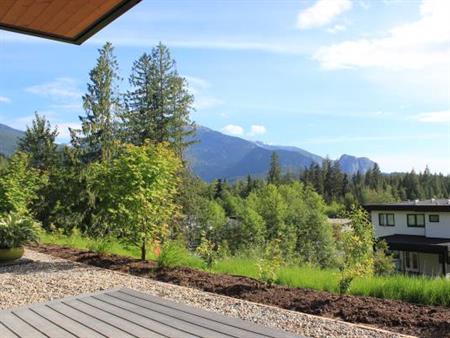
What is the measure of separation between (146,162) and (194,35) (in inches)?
86.9

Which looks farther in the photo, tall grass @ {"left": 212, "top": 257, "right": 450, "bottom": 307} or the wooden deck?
tall grass @ {"left": 212, "top": 257, "right": 450, "bottom": 307}

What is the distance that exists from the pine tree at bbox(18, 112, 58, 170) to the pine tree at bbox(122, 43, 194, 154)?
4735mm

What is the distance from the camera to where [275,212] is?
100ft

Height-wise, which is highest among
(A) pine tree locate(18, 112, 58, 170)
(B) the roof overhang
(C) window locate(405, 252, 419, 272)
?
(A) pine tree locate(18, 112, 58, 170)

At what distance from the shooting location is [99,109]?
2217 centimetres

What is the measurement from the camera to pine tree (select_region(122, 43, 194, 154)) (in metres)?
24.5

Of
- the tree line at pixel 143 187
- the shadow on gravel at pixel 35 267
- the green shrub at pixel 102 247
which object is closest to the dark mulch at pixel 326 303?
the tree line at pixel 143 187

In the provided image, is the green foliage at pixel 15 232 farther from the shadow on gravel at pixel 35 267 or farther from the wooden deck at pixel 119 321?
the wooden deck at pixel 119 321

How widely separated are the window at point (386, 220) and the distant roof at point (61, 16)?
899 inches

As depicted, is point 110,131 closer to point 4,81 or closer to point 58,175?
point 58,175

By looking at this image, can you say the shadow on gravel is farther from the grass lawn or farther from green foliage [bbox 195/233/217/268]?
green foliage [bbox 195/233/217/268]

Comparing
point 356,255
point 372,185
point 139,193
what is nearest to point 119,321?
point 356,255

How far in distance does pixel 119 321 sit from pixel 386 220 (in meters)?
23.0

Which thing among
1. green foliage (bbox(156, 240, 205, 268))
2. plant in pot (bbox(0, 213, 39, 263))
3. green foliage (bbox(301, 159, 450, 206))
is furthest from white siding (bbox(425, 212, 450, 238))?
green foliage (bbox(301, 159, 450, 206))
